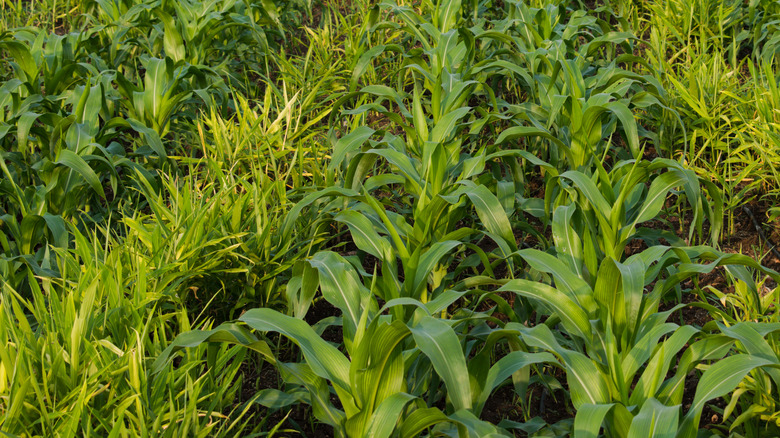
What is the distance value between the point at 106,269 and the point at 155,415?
434 millimetres

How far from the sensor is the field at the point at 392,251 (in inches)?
54.7

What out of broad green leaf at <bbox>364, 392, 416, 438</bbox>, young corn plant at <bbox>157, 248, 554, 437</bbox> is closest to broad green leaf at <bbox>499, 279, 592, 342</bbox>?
young corn plant at <bbox>157, 248, 554, 437</bbox>

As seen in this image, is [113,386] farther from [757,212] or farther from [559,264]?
[757,212]

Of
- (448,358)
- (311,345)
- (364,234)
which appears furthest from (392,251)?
(448,358)

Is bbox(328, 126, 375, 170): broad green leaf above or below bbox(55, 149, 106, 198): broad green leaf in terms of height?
above

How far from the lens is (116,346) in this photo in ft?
5.10

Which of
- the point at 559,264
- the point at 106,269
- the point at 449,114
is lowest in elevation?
the point at 106,269

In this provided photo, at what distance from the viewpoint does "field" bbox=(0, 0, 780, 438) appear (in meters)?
1.39

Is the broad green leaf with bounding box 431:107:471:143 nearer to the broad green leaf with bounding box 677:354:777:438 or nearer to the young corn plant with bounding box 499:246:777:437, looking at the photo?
the young corn plant with bounding box 499:246:777:437

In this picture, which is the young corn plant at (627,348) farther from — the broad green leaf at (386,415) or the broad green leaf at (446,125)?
the broad green leaf at (446,125)

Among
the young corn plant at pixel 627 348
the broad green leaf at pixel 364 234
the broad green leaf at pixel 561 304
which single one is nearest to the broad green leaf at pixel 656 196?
the young corn plant at pixel 627 348

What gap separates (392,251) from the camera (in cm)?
176

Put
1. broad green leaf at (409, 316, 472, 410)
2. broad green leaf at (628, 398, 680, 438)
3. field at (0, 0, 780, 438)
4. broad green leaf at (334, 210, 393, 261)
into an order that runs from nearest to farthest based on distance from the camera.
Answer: broad green leaf at (628, 398, 680, 438) < broad green leaf at (409, 316, 472, 410) < field at (0, 0, 780, 438) < broad green leaf at (334, 210, 393, 261)

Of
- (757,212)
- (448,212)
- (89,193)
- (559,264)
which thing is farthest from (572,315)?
(89,193)
